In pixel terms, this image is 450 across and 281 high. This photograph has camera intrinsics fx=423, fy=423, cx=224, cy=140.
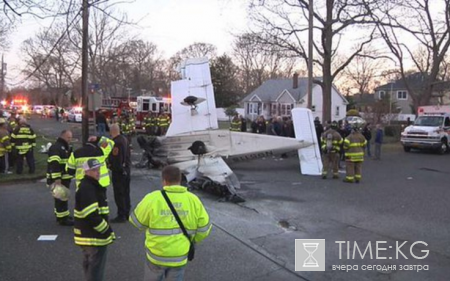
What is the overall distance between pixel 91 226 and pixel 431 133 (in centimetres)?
2238

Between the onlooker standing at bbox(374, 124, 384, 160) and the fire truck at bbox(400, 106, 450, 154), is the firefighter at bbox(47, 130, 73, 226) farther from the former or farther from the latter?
the fire truck at bbox(400, 106, 450, 154)

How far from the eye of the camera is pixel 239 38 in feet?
84.5

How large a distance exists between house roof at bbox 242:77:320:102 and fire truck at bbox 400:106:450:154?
32259 millimetres

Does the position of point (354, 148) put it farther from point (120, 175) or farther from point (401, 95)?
point (401, 95)

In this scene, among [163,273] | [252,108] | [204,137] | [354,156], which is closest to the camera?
[163,273]

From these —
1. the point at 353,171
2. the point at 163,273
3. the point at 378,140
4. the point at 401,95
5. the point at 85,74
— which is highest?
the point at 401,95

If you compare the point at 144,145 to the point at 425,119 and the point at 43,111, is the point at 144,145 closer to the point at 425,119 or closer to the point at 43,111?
the point at 425,119

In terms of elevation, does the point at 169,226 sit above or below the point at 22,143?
below

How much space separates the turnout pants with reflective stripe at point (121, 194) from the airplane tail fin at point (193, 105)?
647cm

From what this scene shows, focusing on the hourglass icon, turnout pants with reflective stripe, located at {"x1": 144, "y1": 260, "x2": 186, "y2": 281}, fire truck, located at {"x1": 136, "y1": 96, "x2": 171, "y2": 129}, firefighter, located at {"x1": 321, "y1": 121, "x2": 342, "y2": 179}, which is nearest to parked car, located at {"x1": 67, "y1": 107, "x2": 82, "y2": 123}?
fire truck, located at {"x1": 136, "y1": 96, "x2": 171, "y2": 129}

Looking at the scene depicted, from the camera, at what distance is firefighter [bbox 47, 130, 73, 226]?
305 inches

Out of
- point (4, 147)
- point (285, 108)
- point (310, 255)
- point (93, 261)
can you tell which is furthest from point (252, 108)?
point (93, 261)

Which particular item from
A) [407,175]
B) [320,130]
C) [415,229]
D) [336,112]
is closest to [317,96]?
[336,112]

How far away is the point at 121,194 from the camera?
27.2ft
